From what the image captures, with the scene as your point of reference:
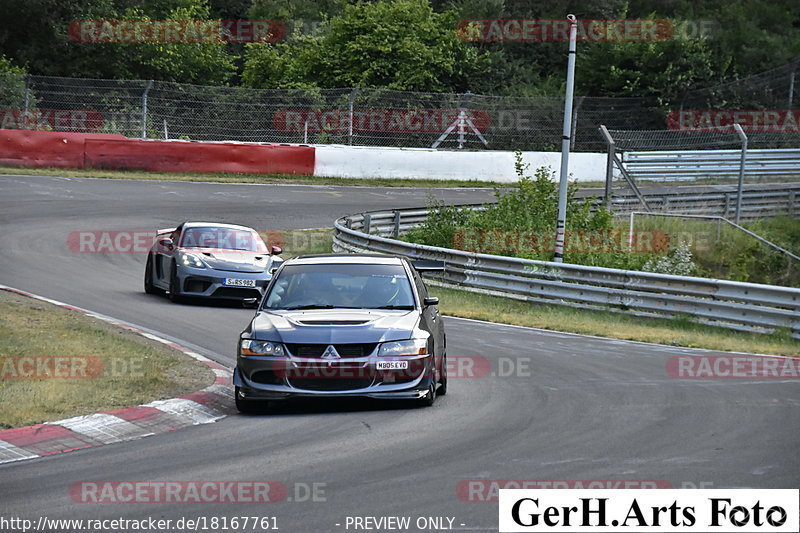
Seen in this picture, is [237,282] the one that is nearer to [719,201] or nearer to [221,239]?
[221,239]

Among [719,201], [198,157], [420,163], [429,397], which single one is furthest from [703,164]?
[429,397]

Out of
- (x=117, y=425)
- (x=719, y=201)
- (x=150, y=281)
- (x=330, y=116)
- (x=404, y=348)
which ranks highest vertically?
(x=330, y=116)

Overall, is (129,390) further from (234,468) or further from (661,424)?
(661,424)

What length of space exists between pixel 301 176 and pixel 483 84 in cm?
1517

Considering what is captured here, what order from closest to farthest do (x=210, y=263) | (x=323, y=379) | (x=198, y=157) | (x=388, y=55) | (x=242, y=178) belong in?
(x=323, y=379) → (x=210, y=263) → (x=198, y=157) → (x=242, y=178) → (x=388, y=55)

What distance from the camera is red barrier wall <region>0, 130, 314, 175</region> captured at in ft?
107

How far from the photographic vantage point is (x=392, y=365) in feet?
31.4

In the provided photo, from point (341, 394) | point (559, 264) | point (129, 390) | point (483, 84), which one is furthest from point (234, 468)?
point (483, 84)

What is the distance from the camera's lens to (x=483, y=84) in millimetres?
48438

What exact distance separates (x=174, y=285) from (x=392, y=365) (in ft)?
28.1

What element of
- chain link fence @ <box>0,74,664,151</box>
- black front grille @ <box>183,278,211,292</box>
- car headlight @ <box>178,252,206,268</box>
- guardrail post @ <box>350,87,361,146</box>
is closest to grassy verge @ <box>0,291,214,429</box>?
Result: black front grille @ <box>183,278,211,292</box>

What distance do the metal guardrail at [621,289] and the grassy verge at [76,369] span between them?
7856mm

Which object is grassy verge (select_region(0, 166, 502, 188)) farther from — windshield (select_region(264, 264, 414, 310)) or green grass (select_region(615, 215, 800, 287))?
windshield (select_region(264, 264, 414, 310))

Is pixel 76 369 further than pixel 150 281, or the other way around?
pixel 150 281
